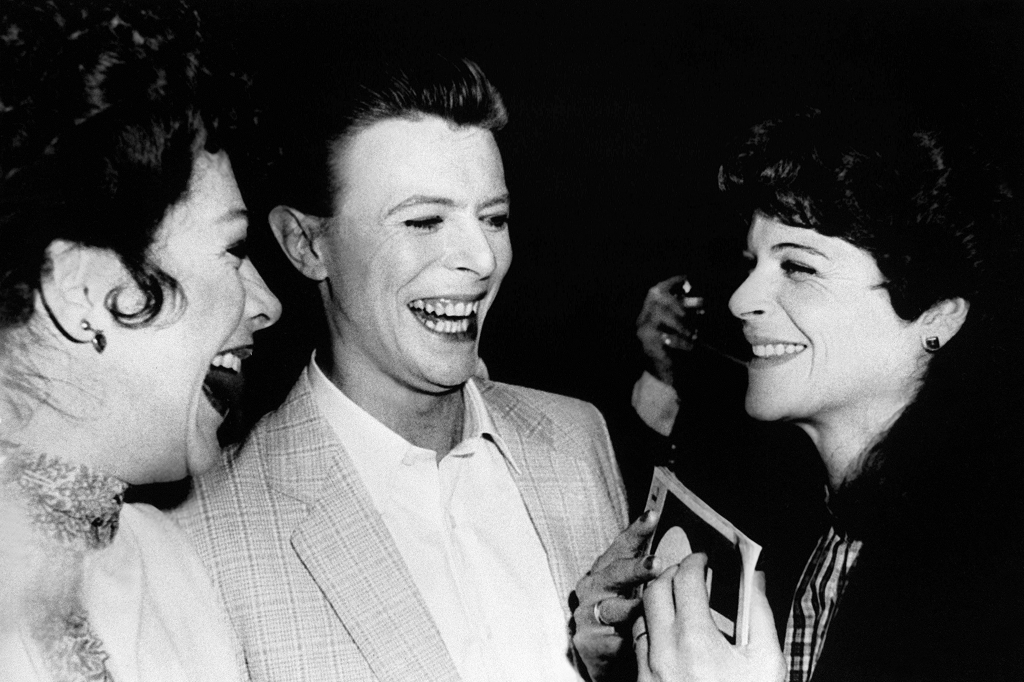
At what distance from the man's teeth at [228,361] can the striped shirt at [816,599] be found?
1005 mm

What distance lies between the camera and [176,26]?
1.32 metres

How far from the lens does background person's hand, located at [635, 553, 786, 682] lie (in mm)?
1388

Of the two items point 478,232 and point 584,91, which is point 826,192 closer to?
point 584,91

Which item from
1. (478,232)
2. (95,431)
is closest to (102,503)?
(95,431)

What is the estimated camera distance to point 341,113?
55.6 inches

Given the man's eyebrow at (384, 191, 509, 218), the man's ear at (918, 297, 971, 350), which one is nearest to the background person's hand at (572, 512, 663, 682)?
the man's ear at (918, 297, 971, 350)

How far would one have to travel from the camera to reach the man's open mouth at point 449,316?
148cm

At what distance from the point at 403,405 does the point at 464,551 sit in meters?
0.28

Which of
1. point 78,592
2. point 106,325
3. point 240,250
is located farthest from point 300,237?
point 78,592

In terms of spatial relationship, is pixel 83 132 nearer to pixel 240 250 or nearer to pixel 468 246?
pixel 240 250

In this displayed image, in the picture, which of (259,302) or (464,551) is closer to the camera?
(259,302)

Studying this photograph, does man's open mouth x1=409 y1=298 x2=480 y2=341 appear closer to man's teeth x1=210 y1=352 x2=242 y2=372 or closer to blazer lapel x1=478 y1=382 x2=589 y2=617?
blazer lapel x1=478 y1=382 x2=589 y2=617

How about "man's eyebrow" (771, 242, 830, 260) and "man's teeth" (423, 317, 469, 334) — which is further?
"man's teeth" (423, 317, 469, 334)

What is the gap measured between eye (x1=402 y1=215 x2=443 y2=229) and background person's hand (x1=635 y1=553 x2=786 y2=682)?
70 centimetres
